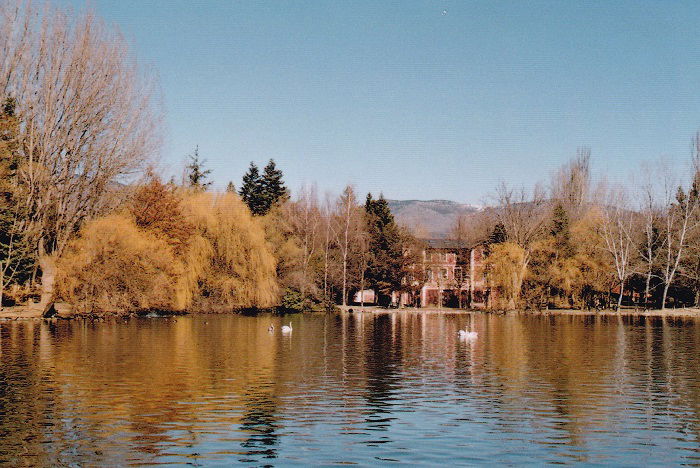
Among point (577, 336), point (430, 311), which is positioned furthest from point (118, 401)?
point (430, 311)

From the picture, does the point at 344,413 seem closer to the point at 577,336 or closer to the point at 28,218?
the point at 577,336

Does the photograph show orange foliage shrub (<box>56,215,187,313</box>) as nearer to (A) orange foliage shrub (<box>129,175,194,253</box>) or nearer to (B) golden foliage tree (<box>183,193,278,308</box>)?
(A) orange foliage shrub (<box>129,175,194,253</box>)

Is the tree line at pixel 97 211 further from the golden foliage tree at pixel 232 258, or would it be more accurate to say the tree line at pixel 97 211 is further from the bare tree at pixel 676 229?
the bare tree at pixel 676 229

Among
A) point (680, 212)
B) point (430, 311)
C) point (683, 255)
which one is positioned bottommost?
point (430, 311)

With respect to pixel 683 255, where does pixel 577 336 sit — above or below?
below

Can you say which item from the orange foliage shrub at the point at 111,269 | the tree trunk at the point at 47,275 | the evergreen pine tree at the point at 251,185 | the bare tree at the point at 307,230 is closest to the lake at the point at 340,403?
the tree trunk at the point at 47,275

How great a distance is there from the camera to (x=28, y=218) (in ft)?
165

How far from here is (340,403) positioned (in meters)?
18.5

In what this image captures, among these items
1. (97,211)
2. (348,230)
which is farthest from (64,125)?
(348,230)

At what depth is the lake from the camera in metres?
13.4

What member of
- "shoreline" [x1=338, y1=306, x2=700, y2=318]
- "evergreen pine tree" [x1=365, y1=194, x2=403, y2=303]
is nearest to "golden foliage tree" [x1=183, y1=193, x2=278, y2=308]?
"shoreline" [x1=338, y1=306, x2=700, y2=318]

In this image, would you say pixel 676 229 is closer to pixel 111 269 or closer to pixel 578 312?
pixel 578 312

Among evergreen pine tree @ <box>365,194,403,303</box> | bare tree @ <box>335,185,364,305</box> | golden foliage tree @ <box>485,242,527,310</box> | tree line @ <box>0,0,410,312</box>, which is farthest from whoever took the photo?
evergreen pine tree @ <box>365,194,403,303</box>

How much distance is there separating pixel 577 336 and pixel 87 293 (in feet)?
112
